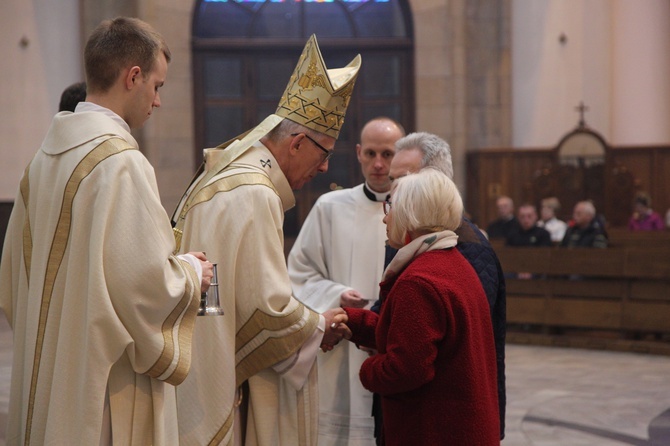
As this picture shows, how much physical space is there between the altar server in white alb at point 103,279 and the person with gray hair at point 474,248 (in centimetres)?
105

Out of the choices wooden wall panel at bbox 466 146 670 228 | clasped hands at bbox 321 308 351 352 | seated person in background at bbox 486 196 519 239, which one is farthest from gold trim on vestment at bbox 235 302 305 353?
wooden wall panel at bbox 466 146 670 228

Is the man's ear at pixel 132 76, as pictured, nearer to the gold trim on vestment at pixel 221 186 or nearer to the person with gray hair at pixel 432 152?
the gold trim on vestment at pixel 221 186

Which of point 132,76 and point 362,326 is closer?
point 132,76

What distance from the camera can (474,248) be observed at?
123 inches

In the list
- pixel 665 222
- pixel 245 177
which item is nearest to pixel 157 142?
pixel 665 222

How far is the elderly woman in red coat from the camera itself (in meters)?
2.58

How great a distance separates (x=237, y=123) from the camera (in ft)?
48.8

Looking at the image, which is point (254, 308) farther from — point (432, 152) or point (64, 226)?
point (432, 152)

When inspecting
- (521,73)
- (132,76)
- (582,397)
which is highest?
(521,73)

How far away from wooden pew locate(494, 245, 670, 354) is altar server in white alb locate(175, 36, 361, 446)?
255 inches

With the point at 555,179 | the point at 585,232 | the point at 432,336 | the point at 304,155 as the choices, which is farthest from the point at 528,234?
the point at 432,336

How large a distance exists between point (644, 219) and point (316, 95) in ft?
35.8

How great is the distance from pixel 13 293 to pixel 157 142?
460 inches

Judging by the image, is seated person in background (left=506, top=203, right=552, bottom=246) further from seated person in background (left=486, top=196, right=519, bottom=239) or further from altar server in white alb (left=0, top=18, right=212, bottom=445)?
altar server in white alb (left=0, top=18, right=212, bottom=445)
